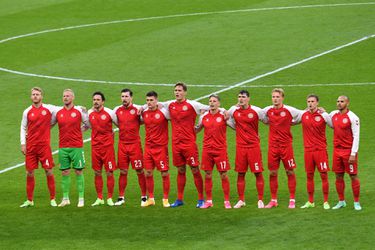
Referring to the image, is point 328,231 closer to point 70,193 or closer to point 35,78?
point 70,193

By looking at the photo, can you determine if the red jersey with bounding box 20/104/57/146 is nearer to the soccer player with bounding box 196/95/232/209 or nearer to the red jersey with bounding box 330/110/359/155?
the soccer player with bounding box 196/95/232/209

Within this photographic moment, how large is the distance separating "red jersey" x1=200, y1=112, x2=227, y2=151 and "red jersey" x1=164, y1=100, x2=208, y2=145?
1.10 feet

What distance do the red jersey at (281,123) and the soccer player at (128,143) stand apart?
2.71m

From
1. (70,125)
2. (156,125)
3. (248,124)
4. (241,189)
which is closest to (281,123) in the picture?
(248,124)

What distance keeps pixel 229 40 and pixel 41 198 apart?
16008mm

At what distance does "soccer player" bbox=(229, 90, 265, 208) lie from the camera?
2242 centimetres

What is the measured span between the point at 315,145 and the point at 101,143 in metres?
4.36

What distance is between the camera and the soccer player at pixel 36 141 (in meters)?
23.1

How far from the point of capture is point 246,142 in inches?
886

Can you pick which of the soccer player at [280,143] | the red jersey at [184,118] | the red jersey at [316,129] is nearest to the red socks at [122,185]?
the red jersey at [184,118]

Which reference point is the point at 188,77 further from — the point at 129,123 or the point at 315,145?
the point at 315,145

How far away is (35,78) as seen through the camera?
35.1 metres

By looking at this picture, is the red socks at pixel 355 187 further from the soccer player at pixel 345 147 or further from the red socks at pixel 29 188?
the red socks at pixel 29 188

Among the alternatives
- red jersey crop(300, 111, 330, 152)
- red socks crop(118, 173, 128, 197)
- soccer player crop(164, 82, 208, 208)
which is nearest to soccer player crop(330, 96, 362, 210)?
red jersey crop(300, 111, 330, 152)
